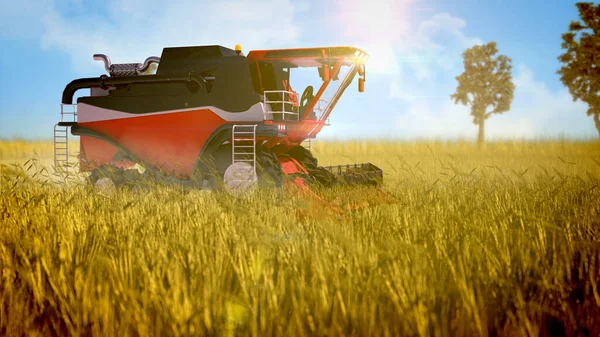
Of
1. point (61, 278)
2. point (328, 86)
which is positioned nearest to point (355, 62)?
point (328, 86)

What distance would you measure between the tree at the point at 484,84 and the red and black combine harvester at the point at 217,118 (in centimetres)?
4475

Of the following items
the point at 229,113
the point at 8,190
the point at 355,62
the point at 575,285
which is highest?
the point at 355,62

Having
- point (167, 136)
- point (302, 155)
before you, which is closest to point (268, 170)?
point (167, 136)

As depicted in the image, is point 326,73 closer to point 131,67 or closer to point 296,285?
point 131,67

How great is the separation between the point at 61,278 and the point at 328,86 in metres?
7.04

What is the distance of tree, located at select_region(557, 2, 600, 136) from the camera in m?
31.8

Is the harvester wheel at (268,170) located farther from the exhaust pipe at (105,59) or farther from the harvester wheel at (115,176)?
the exhaust pipe at (105,59)

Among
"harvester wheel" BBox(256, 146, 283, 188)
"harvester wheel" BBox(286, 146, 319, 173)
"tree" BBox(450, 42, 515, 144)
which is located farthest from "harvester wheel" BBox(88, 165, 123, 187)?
"tree" BBox(450, 42, 515, 144)

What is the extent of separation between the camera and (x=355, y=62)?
9883mm

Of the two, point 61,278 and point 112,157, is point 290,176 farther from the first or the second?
point 61,278

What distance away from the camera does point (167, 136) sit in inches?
415

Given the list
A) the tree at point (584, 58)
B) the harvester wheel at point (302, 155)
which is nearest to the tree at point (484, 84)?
the tree at point (584, 58)

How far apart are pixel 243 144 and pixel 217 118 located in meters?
0.71

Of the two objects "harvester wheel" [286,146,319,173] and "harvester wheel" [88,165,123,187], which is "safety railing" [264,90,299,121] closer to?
"harvester wheel" [286,146,319,173]
